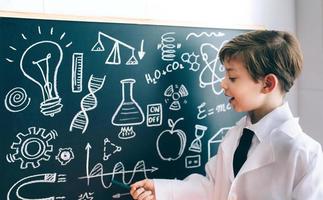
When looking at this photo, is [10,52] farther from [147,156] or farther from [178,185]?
[178,185]

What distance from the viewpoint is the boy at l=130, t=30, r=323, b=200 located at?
1.23 m

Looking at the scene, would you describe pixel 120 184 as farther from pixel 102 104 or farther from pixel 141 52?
pixel 141 52

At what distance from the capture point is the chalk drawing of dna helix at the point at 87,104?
138 centimetres

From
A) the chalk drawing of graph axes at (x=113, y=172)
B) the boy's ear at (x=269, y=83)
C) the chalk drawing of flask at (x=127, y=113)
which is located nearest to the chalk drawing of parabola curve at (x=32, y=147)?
the chalk drawing of graph axes at (x=113, y=172)

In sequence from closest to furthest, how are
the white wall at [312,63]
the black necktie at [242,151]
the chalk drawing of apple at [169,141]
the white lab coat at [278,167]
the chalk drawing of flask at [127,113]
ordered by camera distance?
the white lab coat at [278,167] → the black necktie at [242,151] → the chalk drawing of flask at [127,113] → the chalk drawing of apple at [169,141] → the white wall at [312,63]

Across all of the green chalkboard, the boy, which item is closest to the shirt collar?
the boy

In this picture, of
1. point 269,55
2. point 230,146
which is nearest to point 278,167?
point 230,146

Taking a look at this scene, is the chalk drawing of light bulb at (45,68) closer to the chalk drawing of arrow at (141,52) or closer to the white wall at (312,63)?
the chalk drawing of arrow at (141,52)

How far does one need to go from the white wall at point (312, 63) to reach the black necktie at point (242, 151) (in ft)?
2.41

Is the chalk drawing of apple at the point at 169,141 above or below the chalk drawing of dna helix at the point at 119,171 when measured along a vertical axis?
above

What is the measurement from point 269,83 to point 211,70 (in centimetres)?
42

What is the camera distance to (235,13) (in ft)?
5.74

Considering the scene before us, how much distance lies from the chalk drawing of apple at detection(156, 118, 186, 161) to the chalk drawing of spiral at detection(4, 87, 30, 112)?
53cm

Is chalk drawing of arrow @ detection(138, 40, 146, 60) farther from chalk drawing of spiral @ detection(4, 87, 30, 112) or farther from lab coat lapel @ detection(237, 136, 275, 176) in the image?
lab coat lapel @ detection(237, 136, 275, 176)
